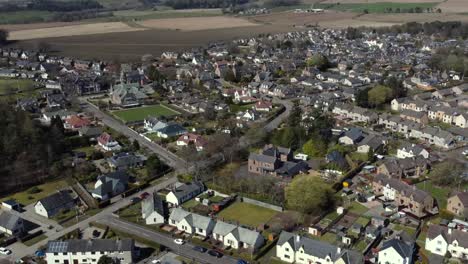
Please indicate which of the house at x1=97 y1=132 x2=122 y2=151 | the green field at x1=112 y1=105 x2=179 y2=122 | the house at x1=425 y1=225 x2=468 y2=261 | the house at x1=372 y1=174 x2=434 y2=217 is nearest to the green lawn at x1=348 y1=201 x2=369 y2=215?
the house at x1=372 y1=174 x2=434 y2=217

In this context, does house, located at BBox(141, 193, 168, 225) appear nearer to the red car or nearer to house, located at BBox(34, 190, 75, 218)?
the red car

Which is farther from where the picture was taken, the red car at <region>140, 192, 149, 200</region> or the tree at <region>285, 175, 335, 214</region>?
the red car at <region>140, 192, 149, 200</region>

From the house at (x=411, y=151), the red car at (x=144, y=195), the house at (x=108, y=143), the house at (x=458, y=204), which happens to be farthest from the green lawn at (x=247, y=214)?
the house at (x=108, y=143)

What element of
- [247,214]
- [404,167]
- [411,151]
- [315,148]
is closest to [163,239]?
[247,214]

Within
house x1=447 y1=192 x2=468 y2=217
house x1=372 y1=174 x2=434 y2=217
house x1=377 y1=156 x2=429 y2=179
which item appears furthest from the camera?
house x1=377 y1=156 x2=429 y2=179

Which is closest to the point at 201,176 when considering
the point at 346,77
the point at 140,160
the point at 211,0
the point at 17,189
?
the point at 140,160

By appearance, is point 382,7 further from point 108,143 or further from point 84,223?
point 84,223

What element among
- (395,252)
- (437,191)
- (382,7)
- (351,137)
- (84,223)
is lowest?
(437,191)
